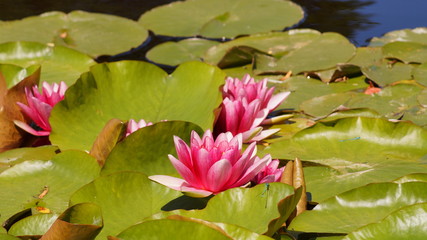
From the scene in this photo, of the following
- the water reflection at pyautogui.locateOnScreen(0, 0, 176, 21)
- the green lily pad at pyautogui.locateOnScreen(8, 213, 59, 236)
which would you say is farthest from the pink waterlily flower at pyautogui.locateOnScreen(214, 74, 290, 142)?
the water reflection at pyautogui.locateOnScreen(0, 0, 176, 21)

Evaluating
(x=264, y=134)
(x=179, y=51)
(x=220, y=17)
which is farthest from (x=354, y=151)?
(x=220, y=17)

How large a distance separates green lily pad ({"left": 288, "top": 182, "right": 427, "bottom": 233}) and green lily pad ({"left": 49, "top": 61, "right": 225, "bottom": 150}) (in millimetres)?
585

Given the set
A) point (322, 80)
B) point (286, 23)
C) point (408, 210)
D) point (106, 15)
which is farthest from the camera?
point (106, 15)

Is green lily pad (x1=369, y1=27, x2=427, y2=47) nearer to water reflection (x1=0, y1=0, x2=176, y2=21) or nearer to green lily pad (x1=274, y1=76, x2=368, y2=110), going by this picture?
green lily pad (x1=274, y1=76, x2=368, y2=110)

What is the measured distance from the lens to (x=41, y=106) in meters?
2.13

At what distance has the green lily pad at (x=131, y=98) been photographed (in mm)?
2107

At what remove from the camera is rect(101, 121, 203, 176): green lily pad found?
5.69 feet

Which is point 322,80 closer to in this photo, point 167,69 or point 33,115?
point 167,69

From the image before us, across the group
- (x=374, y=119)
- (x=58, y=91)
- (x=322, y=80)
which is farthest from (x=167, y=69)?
(x=374, y=119)

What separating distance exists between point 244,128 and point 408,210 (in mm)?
804

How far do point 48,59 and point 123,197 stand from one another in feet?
4.72

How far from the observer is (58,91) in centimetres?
227

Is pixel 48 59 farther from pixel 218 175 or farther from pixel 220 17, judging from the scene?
pixel 218 175

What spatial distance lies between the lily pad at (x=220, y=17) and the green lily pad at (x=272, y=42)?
203 mm
